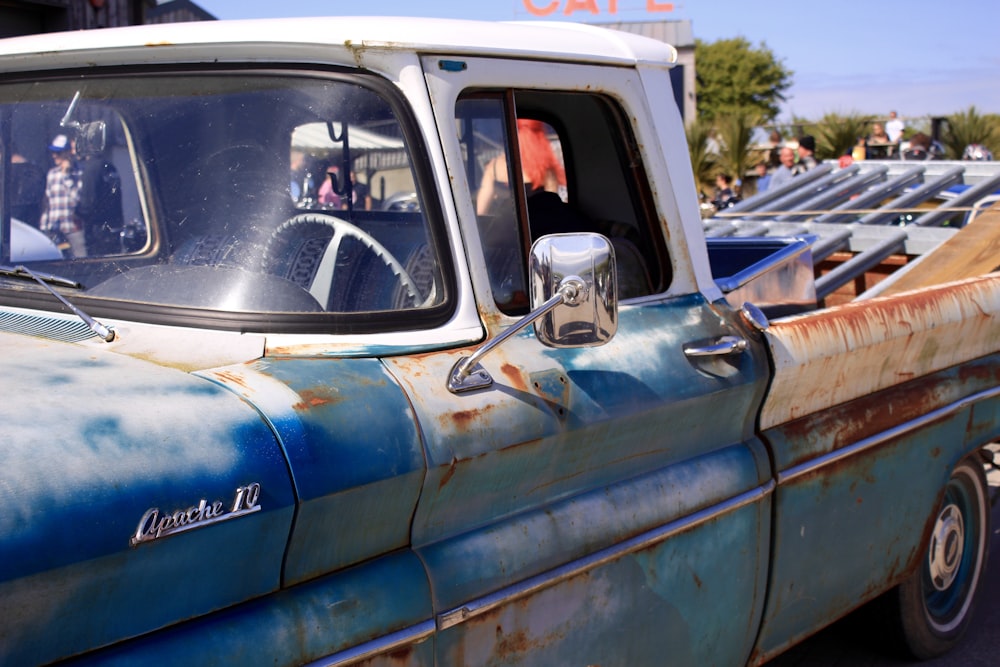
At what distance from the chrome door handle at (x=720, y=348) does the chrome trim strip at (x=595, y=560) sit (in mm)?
364

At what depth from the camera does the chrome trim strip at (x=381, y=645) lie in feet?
5.82

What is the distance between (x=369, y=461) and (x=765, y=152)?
15933 mm

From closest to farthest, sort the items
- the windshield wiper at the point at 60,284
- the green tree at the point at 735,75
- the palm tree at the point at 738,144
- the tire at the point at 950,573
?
1. the windshield wiper at the point at 60,284
2. the tire at the point at 950,573
3. the palm tree at the point at 738,144
4. the green tree at the point at 735,75

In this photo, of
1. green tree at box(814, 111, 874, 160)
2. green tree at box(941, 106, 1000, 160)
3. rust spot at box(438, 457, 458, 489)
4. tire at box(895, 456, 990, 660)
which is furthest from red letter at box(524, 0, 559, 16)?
rust spot at box(438, 457, 458, 489)

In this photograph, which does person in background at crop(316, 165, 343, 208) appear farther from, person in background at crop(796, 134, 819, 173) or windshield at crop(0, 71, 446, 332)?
person in background at crop(796, 134, 819, 173)

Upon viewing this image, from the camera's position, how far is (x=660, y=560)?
2449mm

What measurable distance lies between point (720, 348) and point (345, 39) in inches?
46.7

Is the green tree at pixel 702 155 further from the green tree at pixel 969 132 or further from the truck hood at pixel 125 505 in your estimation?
the truck hood at pixel 125 505

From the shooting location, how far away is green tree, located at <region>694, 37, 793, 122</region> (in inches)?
2594

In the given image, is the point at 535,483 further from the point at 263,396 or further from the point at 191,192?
the point at 191,192

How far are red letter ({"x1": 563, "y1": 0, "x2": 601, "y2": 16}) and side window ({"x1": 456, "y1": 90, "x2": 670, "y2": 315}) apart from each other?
2821 cm

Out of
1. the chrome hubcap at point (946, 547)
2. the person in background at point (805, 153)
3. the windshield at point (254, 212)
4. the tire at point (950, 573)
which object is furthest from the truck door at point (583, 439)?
the person in background at point (805, 153)

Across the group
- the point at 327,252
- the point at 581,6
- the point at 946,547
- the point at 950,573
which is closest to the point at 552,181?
the point at 327,252

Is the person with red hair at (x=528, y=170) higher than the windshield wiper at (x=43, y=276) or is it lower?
higher
